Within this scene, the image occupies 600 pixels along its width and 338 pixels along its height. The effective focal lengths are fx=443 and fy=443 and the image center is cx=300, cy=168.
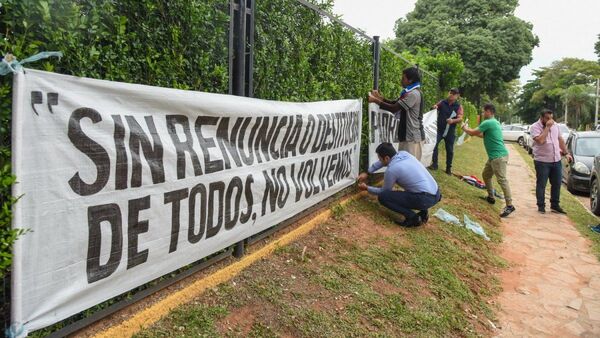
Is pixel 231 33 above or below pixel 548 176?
above

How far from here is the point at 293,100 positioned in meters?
4.44

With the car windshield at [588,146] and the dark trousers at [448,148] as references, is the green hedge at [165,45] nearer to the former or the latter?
the dark trousers at [448,148]

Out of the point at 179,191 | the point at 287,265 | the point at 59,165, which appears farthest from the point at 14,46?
the point at 287,265

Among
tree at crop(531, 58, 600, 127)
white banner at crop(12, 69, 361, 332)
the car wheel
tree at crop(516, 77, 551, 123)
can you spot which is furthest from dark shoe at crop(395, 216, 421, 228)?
tree at crop(516, 77, 551, 123)

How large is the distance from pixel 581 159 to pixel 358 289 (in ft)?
31.8

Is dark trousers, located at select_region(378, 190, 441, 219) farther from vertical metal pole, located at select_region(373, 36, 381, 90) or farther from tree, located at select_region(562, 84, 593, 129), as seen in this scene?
tree, located at select_region(562, 84, 593, 129)

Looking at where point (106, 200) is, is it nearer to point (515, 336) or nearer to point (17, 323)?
point (17, 323)

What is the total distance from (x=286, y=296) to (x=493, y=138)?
560 centimetres

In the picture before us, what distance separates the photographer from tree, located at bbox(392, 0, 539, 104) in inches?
1170

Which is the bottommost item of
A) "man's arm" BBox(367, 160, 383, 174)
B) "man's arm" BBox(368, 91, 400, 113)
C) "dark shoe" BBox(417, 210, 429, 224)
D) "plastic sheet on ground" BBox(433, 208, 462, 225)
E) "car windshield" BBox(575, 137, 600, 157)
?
"plastic sheet on ground" BBox(433, 208, 462, 225)

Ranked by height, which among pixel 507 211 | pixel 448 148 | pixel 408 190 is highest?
pixel 448 148

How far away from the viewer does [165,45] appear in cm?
289

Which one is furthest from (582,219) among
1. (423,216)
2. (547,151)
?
(423,216)

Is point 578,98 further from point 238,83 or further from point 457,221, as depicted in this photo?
point 238,83
